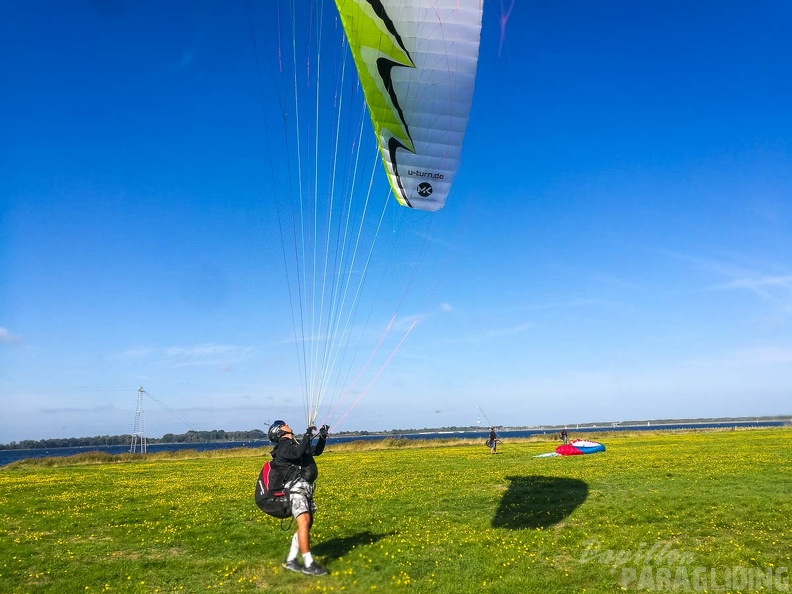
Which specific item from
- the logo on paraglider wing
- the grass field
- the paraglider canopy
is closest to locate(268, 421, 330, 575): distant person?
the grass field

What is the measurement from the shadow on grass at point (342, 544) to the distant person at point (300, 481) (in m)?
0.87

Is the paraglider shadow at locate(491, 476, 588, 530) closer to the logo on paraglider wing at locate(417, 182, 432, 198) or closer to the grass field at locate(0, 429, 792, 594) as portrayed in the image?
the grass field at locate(0, 429, 792, 594)

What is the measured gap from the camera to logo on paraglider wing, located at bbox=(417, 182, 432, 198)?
11.7 meters

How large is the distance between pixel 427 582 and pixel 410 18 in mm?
9486

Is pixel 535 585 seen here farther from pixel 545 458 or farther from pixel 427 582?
pixel 545 458

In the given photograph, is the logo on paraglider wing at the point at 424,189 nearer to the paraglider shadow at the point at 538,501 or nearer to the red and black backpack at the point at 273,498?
the red and black backpack at the point at 273,498

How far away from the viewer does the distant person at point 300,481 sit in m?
7.65

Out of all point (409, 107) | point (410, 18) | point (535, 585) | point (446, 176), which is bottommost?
point (535, 585)

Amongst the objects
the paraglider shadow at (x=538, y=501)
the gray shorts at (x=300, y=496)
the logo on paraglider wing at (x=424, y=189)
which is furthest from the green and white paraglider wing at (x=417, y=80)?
the paraglider shadow at (x=538, y=501)

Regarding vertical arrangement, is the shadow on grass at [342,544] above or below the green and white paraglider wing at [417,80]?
below

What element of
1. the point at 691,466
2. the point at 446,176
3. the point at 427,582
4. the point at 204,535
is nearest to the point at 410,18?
the point at 446,176

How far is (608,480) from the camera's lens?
16.0 metres

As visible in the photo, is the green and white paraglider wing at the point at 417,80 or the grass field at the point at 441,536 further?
the green and white paraglider wing at the point at 417,80

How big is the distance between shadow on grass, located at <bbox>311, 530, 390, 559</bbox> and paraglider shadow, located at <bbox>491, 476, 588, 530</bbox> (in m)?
2.51
